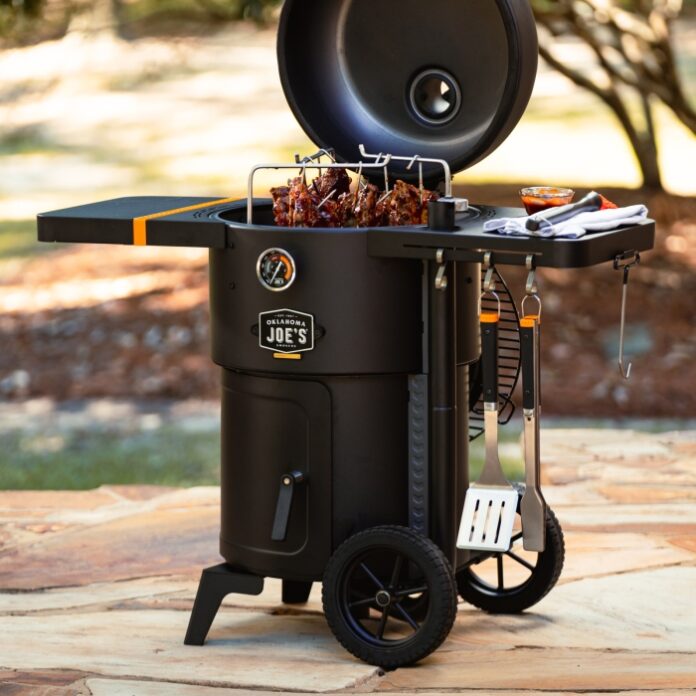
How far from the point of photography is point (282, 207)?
3939 mm

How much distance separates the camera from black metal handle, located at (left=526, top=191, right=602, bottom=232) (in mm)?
3416

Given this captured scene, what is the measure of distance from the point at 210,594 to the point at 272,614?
0.32 m

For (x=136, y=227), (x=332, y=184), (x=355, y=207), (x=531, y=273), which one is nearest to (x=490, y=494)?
(x=531, y=273)

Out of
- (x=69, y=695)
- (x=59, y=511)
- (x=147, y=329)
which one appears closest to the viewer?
(x=69, y=695)

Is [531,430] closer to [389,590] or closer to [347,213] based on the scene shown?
[389,590]

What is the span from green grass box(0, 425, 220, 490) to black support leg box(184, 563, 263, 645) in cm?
210

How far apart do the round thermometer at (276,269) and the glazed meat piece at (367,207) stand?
0.32 meters

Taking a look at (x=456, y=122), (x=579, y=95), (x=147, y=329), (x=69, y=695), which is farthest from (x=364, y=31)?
(x=579, y=95)

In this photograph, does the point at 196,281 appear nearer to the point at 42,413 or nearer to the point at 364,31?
the point at 42,413

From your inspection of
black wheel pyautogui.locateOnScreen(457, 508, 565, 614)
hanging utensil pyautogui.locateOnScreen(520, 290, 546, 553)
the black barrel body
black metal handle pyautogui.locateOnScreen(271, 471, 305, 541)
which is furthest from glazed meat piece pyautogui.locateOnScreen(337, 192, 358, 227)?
black wheel pyautogui.locateOnScreen(457, 508, 565, 614)

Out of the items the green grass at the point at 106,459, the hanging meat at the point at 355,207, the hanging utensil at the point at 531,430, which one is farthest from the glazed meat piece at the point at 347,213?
the green grass at the point at 106,459

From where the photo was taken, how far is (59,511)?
5.32 meters

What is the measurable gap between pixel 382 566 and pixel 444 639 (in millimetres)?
237

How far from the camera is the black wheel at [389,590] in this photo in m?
3.63
